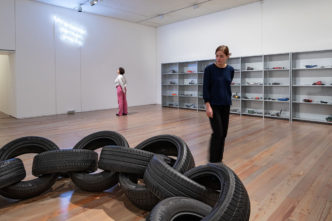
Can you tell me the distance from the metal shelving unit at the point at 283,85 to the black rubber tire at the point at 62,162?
5.91 m

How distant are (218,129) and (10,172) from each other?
210cm

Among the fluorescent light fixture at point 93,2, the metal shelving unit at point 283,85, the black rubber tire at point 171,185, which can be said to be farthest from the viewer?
the fluorescent light fixture at point 93,2

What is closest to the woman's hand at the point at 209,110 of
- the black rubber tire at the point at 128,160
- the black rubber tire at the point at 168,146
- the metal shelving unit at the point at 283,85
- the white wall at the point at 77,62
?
the black rubber tire at the point at 168,146

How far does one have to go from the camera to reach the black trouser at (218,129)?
2818 millimetres

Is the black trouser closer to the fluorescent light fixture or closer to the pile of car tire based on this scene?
the pile of car tire

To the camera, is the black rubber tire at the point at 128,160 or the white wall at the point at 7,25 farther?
the white wall at the point at 7,25

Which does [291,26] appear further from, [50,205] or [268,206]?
[50,205]

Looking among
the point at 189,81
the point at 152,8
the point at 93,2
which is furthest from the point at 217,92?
the point at 189,81

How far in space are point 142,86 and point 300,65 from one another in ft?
20.5

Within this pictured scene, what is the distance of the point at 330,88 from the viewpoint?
625cm

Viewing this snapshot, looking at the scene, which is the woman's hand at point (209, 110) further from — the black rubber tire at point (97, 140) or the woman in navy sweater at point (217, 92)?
the black rubber tire at point (97, 140)

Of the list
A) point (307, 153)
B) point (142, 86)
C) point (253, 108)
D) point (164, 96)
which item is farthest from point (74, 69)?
point (307, 153)

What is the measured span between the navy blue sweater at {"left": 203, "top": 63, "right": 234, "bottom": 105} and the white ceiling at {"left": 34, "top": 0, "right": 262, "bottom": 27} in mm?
5692

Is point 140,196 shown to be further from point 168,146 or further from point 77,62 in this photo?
point 77,62
